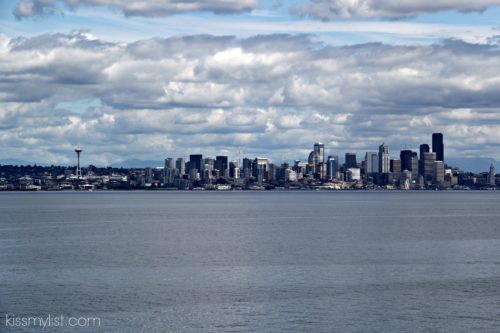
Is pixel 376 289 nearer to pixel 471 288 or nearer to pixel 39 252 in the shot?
pixel 471 288

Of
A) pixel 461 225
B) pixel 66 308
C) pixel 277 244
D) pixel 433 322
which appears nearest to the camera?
pixel 433 322

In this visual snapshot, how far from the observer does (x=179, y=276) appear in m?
73.3

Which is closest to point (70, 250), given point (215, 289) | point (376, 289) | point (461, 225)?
point (215, 289)

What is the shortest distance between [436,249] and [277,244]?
67.6 feet

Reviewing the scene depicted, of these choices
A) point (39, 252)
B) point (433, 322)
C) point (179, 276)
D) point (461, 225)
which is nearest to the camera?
point (433, 322)

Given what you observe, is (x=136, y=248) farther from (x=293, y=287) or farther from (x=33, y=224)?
(x=33, y=224)

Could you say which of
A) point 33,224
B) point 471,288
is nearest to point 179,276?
point 471,288

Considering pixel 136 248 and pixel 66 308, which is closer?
pixel 66 308

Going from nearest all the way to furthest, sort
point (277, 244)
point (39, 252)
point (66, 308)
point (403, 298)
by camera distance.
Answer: point (66, 308) → point (403, 298) → point (39, 252) → point (277, 244)

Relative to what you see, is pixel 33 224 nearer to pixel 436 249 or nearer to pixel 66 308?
pixel 436 249

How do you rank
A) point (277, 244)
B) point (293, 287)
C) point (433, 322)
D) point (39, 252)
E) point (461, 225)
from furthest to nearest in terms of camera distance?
1. point (461, 225)
2. point (277, 244)
3. point (39, 252)
4. point (293, 287)
5. point (433, 322)

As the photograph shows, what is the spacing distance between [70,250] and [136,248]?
8298mm

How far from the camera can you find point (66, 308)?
5809 cm

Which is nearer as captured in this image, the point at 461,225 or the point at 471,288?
the point at 471,288
